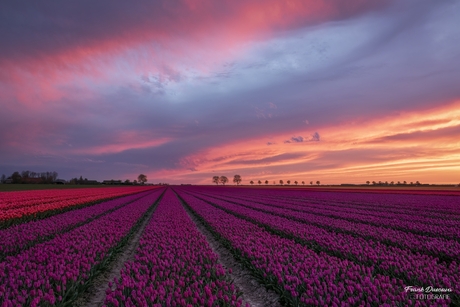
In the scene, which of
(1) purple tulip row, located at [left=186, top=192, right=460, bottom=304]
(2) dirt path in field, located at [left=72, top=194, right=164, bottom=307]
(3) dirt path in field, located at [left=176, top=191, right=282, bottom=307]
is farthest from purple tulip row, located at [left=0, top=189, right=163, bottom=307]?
(1) purple tulip row, located at [left=186, top=192, right=460, bottom=304]

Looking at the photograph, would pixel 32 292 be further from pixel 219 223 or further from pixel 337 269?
pixel 219 223

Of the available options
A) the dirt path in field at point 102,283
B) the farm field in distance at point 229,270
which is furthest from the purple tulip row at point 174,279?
the dirt path in field at point 102,283

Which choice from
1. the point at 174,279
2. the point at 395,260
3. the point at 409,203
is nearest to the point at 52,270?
the point at 174,279

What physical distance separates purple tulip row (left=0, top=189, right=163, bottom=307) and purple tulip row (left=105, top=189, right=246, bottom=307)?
1.03 meters

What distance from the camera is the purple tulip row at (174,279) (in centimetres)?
492

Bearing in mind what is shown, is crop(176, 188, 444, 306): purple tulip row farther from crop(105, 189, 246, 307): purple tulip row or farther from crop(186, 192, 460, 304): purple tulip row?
crop(105, 189, 246, 307): purple tulip row

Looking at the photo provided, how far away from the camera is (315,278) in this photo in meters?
6.08

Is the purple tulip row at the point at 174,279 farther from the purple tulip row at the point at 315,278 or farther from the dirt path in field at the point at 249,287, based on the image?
the purple tulip row at the point at 315,278

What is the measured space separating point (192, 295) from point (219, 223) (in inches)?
399

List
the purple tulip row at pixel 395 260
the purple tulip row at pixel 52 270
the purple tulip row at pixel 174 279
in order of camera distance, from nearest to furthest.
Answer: the purple tulip row at pixel 174 279
the purple tulip row at pixel 52 270
the purple tulip row at pixel 395 260

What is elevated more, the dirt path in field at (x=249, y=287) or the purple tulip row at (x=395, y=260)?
the purple tulip row at (x=395, y=260)

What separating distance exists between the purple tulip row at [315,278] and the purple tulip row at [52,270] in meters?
4.75

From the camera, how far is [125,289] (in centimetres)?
555

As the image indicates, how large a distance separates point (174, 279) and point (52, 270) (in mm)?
3185
